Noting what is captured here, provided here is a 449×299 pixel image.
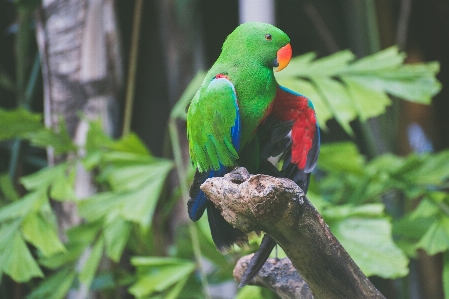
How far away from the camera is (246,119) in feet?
2.47

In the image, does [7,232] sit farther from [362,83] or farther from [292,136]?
[362,83]

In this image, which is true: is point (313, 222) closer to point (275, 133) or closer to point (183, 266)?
point (275, 133)

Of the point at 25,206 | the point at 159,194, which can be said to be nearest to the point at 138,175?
the point at 159,194

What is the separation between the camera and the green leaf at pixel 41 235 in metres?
1.31

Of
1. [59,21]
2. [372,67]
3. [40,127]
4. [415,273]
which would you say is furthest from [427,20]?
[40,127]

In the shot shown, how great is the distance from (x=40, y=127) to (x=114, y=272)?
0.53 m

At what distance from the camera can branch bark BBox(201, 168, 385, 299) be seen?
2.05 ft

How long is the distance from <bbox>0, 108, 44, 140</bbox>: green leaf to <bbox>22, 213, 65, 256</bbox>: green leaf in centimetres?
26

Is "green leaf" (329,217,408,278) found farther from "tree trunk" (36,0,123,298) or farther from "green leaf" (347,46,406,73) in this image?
"tree trunk" (36,0,123,298)

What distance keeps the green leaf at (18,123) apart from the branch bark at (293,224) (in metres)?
0.92

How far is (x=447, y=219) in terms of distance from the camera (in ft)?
4.12

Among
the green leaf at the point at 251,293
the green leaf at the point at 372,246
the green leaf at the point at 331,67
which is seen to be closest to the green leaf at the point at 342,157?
the green leaf at the point at 331,67

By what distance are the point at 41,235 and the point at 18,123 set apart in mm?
347

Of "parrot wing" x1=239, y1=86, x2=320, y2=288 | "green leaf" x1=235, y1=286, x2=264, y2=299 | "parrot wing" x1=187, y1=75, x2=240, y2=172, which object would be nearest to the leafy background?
"green leaf" x1=235, y1=286, x2=264, y2=299
